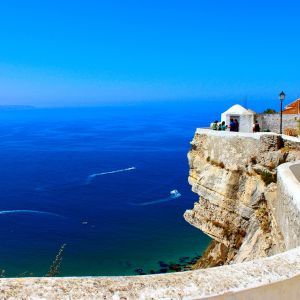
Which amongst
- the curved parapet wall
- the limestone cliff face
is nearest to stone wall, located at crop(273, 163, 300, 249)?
the curved parapet wall

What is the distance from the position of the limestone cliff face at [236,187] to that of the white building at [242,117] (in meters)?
4.83

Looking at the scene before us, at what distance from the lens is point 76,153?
9212 cm

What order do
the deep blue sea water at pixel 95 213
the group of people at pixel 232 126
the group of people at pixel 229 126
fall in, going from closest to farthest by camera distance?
the group of people at pixel 232 126 → the group of people at pixel 229 126 → the deep blue sea water at pixel 95 213

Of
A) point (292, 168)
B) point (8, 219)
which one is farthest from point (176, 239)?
point (292, 168)

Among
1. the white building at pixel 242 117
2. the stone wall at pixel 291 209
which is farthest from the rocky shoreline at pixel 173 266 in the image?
the stone wall at pixel 291 209

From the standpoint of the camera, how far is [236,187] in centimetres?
1585

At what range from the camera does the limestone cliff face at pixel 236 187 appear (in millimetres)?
13953

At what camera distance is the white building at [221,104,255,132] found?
2214 centimetres

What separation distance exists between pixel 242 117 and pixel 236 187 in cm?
752

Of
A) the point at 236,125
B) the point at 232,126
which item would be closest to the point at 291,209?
the point at 232,126

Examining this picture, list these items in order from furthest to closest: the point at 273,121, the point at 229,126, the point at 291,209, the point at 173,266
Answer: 1. the point at 173,266
2. the point at 273,121
3. the point at 229,126
4. the point at 291,209

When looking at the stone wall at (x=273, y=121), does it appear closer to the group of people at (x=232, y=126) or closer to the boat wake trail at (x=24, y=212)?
the group of people at (x=232, y=126)

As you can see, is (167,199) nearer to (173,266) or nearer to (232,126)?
(173,266)

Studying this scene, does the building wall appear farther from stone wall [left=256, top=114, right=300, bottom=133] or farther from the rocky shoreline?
the rocky shoreline
